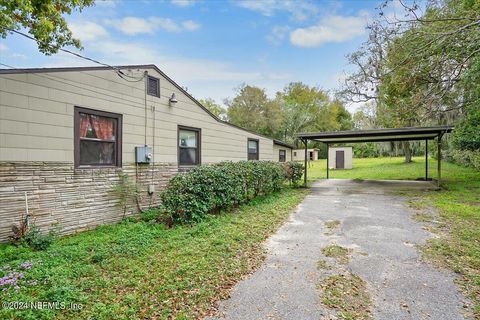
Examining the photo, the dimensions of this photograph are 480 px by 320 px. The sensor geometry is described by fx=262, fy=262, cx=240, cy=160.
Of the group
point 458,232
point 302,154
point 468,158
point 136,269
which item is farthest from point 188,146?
point 302,154

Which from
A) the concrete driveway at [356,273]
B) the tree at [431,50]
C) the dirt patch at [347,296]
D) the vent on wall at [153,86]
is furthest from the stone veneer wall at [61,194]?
the tree at [431,50]

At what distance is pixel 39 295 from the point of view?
8.57ft

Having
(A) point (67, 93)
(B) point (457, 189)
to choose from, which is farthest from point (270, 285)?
(B) point (457, 189)

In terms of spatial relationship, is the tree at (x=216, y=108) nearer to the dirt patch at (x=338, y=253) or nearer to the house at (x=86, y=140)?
the house at (x=86, y=140)

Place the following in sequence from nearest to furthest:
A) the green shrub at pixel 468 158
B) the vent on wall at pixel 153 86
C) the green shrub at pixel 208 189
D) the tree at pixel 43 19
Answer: the tree at pixel 43 19 → the green shrub at pixel 208 189 → the vent on wall at pixel 153 86 → the green shrub at pixel 468 158

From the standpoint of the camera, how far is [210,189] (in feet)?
18.7

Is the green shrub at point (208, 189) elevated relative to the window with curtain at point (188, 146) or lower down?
lower down

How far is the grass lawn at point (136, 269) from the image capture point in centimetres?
253

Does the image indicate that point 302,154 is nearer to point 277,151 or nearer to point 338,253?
point 277,151

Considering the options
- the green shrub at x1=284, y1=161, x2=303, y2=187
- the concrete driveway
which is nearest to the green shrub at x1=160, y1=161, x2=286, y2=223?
the concrete driveway

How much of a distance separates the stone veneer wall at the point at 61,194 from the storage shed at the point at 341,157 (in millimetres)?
17812

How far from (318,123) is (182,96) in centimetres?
2911

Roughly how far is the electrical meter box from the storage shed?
17142 mm

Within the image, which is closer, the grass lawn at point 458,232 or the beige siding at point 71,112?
the grass lawn at point 458,232
